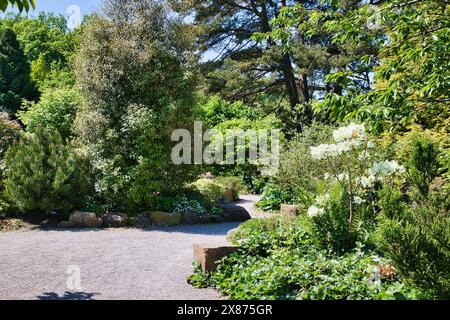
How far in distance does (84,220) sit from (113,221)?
604mm

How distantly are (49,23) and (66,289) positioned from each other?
47.4m

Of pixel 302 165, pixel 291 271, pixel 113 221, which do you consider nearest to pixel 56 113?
pixel 113 221

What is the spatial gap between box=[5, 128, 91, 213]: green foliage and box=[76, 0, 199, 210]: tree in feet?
2.11

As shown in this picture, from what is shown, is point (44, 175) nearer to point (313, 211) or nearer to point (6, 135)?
point (6, 135)

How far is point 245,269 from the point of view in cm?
469

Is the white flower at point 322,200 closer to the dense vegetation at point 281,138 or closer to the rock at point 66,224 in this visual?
the dense vegetation at point 281,138

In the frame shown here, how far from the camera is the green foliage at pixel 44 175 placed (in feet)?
28.1

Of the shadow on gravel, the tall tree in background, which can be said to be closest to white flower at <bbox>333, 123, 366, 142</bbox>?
the shadow on gravel

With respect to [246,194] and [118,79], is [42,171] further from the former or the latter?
[246,194]

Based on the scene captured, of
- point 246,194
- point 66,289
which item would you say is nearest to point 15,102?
point 246,194

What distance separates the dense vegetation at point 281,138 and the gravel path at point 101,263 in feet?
1.91

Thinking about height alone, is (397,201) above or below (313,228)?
above

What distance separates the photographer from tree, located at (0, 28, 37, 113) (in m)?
23.6

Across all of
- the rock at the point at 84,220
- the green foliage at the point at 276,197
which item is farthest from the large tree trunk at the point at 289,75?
the rock at the point at 84,220
